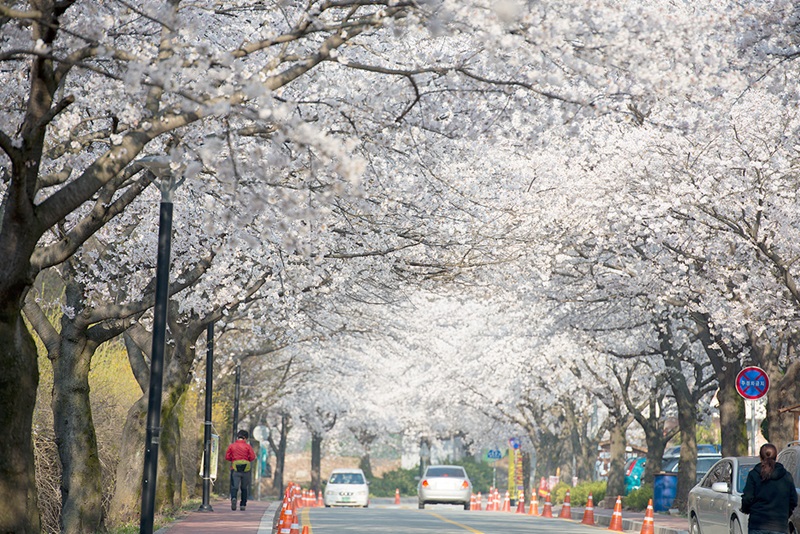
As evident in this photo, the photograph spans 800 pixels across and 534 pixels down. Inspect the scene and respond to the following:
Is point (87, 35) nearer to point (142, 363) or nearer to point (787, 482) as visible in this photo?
point (787, 482)

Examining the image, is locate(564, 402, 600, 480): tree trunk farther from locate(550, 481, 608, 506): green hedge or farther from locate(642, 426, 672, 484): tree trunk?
locate(642, 426, 672, 484): tree trunk

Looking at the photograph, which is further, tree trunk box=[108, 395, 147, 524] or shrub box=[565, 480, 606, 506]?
shrub box=[565, 480, 606, 506]

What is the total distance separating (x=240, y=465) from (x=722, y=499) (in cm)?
1607

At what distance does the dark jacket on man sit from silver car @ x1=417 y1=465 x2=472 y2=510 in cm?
2939

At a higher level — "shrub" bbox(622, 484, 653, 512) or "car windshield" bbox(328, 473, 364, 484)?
"car windshield" bbox(328, 473, 364, 484)

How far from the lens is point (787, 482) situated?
Answer: 13.0 meters

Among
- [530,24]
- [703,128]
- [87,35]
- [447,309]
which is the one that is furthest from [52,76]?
[447,309]

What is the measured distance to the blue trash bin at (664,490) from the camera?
3219 cm

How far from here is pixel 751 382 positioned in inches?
854

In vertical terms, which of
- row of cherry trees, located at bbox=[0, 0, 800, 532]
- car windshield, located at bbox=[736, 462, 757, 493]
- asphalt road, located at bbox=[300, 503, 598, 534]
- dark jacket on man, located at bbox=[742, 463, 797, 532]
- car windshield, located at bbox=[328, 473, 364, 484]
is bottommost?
asphalt road, located at bbox=[300, 503, 598, 534]

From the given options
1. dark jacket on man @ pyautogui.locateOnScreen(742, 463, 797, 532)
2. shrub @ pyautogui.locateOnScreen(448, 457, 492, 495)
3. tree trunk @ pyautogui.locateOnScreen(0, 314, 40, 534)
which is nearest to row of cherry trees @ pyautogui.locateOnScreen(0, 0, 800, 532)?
tree trunk @ pyautogui.locateOnScreen(0, 314, 40, 534)

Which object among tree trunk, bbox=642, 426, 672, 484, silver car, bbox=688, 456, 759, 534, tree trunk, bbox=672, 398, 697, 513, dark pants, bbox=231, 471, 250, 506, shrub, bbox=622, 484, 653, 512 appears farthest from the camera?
tree trunk, bbox=642, 426, 672, 484

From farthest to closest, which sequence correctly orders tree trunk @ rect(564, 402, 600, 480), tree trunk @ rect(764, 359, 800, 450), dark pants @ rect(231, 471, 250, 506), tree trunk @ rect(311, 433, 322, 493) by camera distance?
tree trunk @ rect(311, 433, 322, 493) < tree trunk @ rect(564, 402, 600, 480) < dark pants @ rect(231, 471, 250, 506) < tree trunk @ rect(764, 359, 800, 450)

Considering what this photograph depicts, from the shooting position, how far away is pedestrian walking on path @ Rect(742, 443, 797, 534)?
506 inches
